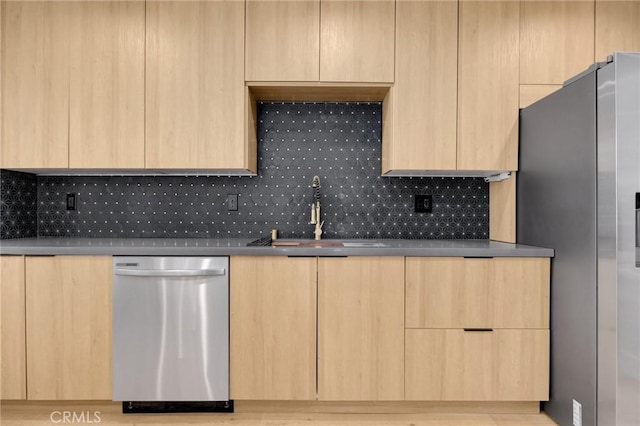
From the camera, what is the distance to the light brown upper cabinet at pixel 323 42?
2260 mm

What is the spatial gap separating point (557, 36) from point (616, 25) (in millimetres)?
334

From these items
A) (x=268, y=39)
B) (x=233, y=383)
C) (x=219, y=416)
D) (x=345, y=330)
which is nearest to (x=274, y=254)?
(x=345, y=330)

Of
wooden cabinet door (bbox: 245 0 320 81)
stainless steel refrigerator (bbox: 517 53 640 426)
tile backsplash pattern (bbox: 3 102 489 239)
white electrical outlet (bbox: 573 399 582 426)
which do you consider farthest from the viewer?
tile backsplash pattern (bbox: 3 102 489 239)

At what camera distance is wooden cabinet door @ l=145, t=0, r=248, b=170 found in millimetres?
2258

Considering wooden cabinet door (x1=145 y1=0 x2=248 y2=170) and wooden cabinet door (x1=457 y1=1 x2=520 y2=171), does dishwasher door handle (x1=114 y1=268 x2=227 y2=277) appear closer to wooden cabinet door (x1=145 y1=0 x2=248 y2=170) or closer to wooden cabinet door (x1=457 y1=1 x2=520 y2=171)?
wooden cabinet door (x1=145 y1=0 x2=248 y2=170)

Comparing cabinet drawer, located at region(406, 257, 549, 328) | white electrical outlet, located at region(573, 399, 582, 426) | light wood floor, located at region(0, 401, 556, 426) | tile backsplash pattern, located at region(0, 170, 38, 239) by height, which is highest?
tile backsplash pattern, located at region(0, 170, 38, 239)

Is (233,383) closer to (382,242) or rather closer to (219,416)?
(219,416)

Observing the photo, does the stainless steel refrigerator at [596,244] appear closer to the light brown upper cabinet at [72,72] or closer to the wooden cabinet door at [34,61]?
the light brown upper cabinet at [72,72]

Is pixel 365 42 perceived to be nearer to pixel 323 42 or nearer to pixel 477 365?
pixel 323 42

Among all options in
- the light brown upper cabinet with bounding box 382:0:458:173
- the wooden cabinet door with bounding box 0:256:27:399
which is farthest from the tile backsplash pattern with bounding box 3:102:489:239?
the wooden cabinet door with bounding box 0:256:27:399

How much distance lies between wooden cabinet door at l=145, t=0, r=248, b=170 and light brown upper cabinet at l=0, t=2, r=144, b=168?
9 cm

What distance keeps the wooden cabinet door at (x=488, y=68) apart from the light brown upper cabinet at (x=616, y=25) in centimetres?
46

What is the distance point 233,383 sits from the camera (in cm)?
202

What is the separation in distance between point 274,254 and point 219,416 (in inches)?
34.7
